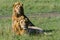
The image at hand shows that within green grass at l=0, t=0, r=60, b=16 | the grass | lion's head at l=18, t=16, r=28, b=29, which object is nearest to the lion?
lion's head at l=18, t=16, r=28, b=29

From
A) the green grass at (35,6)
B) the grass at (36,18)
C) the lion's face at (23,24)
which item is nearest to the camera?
the grass at (36,18)

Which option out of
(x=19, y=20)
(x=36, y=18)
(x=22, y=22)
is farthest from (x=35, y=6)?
(x=22, y=22)

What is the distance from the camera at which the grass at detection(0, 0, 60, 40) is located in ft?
32.6

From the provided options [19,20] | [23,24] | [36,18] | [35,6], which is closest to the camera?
[23,24]

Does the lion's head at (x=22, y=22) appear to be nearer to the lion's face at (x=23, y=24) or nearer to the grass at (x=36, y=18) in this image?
the lion's face at (x=23, y=24)

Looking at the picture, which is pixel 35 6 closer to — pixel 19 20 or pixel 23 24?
pixel 19 20

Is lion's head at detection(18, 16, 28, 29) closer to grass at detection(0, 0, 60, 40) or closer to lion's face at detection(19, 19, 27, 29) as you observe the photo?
lion's face at detection(19, 19, 27, 29)

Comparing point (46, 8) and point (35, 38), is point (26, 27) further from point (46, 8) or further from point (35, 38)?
point (46, 8)

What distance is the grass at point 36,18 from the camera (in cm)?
995

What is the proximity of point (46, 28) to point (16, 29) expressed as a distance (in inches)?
65.0

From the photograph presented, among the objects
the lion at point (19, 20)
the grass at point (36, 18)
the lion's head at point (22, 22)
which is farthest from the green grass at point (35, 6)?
the lion's head at point (22, 22)

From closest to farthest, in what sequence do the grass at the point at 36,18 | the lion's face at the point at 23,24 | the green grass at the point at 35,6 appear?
1. the grass at the point at 36,18
2. the lion's face at the point at 23,24
3. the green grass at the point at 35,6

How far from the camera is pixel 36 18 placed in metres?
15.0

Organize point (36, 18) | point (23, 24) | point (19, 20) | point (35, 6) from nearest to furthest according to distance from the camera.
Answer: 1. point (23, 24)
2. point (19, 20)
3. point (36, 18)
4. point (35, 6)
